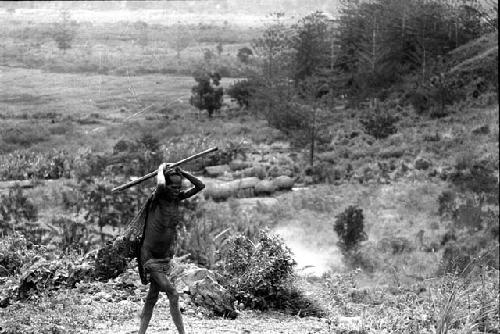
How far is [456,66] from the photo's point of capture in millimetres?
28328

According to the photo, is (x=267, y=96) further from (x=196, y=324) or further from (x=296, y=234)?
(x=196, y=324)

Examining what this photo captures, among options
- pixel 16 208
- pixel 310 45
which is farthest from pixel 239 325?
pixel 310 45

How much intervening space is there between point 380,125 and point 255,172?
6.54 m

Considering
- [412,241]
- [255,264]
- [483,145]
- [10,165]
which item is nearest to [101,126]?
[10,165]

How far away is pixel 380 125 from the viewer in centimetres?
2252

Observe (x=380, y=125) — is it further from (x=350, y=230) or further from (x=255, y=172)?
(x=350, y=230)

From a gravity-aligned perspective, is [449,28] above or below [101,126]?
above

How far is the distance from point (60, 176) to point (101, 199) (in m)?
2.52

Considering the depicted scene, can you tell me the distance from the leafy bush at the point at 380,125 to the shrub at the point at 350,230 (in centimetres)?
1000

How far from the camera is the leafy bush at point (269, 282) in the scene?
23.9ft

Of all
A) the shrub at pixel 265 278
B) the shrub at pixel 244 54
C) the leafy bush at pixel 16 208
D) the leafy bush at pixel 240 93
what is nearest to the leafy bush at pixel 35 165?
the leafy bush at pixel 16 208

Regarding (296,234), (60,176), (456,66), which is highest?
(456,66)

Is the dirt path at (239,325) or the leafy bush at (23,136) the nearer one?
the dirt path at (239,325)

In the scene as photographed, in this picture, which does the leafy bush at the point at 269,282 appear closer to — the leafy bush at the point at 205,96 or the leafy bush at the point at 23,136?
the leafy bush at the point at 23,136
